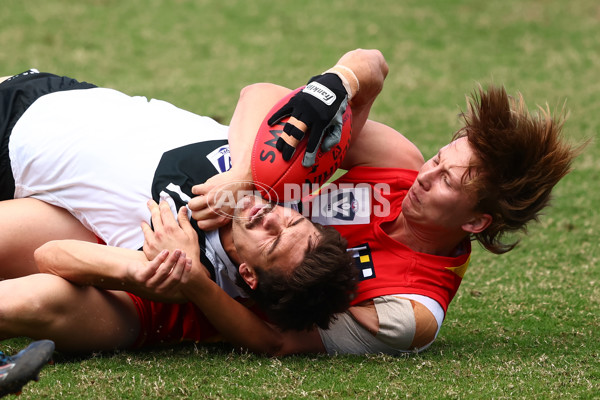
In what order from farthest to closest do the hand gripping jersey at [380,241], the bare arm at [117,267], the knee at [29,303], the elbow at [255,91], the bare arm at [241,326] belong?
the elbow at [255,91] → the hand gripping jersey at [380,241] → the bare arm at [241,326] → the bare arm at [117,267] → the knee at [29,303]

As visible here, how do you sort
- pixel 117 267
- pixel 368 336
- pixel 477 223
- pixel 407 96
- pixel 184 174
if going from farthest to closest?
1. pixel 407 96
2. pixel 477 223
3. pixel 184 174
4. pixel 368 336
5. pixel 117 267

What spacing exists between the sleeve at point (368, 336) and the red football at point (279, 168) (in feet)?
2.08

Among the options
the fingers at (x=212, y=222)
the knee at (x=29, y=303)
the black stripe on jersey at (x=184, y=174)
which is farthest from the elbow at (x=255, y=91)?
the knee at (x=29, y=303)

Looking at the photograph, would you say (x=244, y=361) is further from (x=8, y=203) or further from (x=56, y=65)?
(x=56, y=65)

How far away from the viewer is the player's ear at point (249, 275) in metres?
3.55

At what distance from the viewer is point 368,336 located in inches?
145

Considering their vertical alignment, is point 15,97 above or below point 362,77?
below

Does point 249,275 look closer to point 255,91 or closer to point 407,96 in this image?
point 255,91

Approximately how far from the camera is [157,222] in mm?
3547

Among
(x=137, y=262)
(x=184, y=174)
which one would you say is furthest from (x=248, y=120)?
(x=137, y=262)

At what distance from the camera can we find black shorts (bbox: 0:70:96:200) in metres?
3.90

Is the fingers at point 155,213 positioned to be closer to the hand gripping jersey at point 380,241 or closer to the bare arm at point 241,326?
the bare arm at point 241,326

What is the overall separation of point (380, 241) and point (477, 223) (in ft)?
1.60

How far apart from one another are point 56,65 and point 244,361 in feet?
22.1
